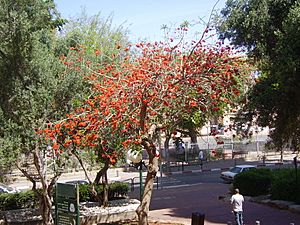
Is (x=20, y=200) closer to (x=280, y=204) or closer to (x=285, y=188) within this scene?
(x=280, y=204)

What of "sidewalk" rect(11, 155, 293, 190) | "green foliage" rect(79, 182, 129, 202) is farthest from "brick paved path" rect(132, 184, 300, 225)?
Answer: "sidewalk" rect(11, 155, 293, 190)

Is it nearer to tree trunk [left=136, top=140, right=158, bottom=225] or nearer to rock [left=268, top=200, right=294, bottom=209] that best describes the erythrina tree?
tree trunk [left=136, top=140, right=158, bottom=225]

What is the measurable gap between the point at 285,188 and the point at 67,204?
9702mm

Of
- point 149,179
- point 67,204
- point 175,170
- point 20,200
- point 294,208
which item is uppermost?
point 149,179

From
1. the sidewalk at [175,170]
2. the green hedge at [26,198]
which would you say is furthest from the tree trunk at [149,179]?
the sidewalk at [175,170]

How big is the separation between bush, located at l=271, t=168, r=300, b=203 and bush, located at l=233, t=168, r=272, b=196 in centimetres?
78

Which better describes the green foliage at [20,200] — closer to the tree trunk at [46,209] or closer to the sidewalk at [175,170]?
the tree trunk at [46,209]

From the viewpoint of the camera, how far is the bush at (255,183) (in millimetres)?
19375

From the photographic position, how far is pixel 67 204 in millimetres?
11000

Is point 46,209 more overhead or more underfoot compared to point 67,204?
more underfoot

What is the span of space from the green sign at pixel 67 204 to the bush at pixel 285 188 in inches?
367

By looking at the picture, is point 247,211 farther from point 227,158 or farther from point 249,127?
point 227,158

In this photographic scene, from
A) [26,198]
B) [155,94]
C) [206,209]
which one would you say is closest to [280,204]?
[206,209]

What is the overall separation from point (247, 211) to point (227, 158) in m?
22.6
